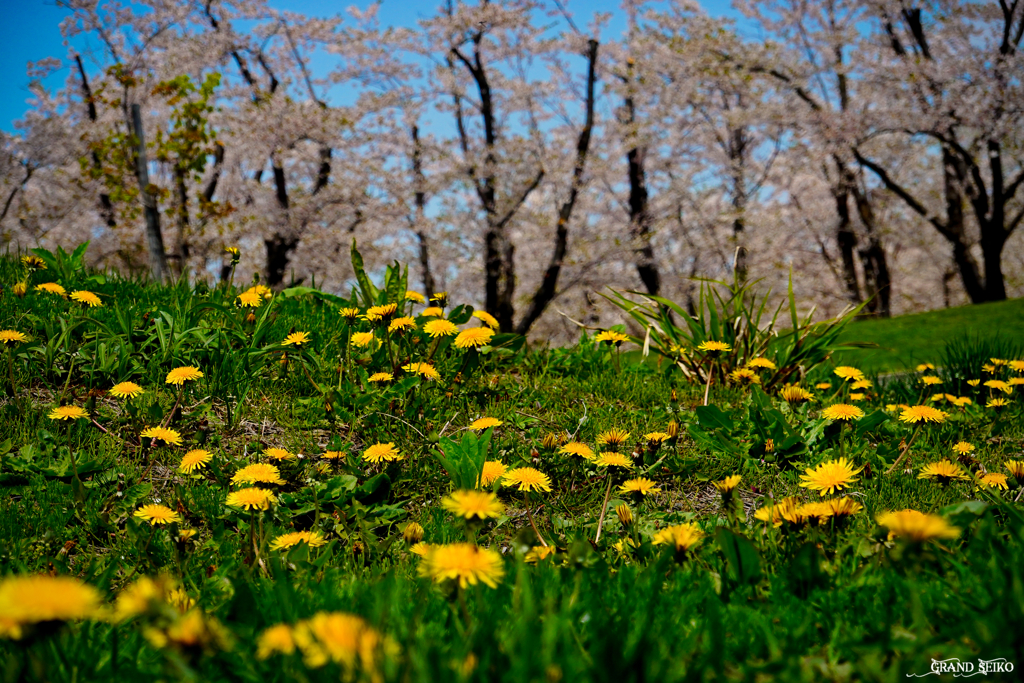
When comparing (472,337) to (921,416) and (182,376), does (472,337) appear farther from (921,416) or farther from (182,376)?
(921,416)

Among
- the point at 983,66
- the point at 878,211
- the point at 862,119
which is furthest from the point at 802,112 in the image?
the point at 878,211

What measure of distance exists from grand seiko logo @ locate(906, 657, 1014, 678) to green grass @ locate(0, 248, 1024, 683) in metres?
0.01

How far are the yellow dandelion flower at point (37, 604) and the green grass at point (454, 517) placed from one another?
0.01 metres

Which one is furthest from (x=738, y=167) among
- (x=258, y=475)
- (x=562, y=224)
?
(x=258, y=475)

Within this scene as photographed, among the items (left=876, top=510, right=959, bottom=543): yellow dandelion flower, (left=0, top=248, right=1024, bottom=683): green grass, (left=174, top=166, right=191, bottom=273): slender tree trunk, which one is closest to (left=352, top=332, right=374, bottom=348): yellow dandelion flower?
(left=0, top=248, right=1024, bottom=683): green grass

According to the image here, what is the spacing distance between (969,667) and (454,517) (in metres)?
1.08

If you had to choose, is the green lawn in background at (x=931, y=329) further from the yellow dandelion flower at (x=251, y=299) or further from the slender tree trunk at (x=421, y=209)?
the slender tree trunk at (x=421, y=209)

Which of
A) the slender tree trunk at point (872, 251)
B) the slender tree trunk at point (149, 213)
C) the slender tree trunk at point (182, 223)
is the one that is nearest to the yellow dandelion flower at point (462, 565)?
the slender tree trunk at point (149, 213)

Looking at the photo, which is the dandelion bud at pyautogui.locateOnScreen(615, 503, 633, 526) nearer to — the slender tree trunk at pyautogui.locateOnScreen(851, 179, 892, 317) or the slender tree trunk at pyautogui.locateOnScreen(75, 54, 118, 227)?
the slender tree trunk at pyautogui.locateOnScreen(851, 179, 892, 317)

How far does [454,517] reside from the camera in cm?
157

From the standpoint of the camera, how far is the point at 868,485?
5.76 ft

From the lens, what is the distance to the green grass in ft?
2.73

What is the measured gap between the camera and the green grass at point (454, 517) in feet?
2.73

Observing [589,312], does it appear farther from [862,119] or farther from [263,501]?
[263,501]
